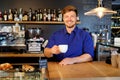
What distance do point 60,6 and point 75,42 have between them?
2.84 m

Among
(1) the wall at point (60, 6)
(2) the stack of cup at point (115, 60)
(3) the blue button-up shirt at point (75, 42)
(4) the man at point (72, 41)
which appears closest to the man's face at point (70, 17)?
(4) the man at point (72, 41)

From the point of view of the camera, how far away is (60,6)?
18.4ft

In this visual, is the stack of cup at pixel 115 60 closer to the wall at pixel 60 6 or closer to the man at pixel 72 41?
the man at pixel 72 41

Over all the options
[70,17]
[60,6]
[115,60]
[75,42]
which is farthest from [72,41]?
[60,6]

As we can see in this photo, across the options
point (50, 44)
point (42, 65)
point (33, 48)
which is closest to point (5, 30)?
point (33, 48)

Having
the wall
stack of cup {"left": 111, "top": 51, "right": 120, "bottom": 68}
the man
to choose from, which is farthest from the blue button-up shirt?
the wall

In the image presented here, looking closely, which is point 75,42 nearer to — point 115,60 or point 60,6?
point 115,60

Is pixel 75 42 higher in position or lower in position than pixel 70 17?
lower

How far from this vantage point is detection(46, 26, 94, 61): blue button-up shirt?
281 cm

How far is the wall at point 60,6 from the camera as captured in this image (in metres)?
5.54

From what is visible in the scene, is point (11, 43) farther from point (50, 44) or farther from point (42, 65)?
point (42, 65)

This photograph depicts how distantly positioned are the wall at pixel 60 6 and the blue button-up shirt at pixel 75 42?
268 centimetres

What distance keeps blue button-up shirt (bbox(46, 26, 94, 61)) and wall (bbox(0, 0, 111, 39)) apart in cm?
268

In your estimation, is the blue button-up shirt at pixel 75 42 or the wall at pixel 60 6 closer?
the blue button-up shirt at pixel 75 42
